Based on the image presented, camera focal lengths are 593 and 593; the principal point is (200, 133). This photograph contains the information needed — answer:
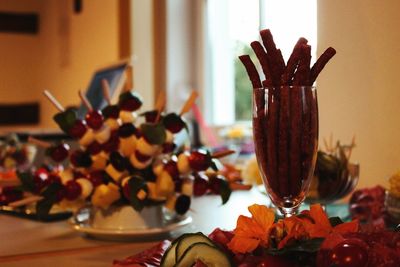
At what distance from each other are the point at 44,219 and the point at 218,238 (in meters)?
0.72

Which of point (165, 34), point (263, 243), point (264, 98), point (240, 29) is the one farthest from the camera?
point (165, 34)

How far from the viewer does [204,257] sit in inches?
22.9

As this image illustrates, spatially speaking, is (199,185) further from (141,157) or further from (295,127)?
(295,127)

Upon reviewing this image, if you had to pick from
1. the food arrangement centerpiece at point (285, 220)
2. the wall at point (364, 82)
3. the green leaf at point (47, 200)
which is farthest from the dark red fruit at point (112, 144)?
the wall at point (364, 82)

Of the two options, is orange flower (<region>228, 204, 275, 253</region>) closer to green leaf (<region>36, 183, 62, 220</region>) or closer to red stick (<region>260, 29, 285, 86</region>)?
red stick (<region>260, 29, 285, 86</region>)

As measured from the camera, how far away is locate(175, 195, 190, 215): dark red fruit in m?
1.06

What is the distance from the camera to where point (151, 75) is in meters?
3.02

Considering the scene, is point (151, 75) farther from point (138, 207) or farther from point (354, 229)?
point (354, 229)

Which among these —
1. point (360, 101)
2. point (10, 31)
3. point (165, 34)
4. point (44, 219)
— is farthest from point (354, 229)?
point (10, 31)

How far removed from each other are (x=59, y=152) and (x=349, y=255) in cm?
69

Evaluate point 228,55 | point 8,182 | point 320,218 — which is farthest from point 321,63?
point 228,55

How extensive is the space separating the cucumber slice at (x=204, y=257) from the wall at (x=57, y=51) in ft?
8.74

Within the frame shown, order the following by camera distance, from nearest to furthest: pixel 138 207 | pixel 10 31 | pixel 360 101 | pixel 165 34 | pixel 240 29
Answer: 1. pixel 138 207
2. pixel 360 101
3. pixel 240 29
4. pixel 165 34
5. pixel 10 31

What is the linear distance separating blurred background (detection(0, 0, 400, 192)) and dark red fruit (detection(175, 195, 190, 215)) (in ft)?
1.30
